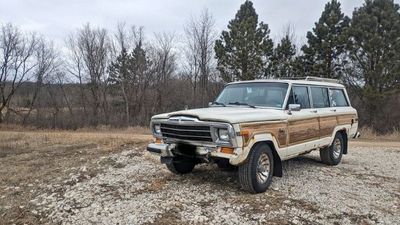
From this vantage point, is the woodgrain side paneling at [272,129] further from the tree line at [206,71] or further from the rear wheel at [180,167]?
the tree line at [206,71]

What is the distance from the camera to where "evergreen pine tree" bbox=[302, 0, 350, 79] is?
1308 inches

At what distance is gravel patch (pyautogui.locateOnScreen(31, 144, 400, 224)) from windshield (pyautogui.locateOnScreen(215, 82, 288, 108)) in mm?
1506

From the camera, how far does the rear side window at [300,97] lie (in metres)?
7.40

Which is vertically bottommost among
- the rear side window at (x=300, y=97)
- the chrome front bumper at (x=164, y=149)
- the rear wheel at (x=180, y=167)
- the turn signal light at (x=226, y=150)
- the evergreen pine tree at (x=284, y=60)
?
the rear wheel at (x=180, y=167)

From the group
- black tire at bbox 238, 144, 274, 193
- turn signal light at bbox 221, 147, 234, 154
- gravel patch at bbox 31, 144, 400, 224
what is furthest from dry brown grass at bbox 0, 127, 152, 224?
black tire at bbox 238, 144, 274, 193

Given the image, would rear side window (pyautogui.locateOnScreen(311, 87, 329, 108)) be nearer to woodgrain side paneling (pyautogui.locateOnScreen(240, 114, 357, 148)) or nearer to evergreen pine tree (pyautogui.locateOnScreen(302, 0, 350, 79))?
woodgrain side paneling (pyautogui.locateOnScreen(240, 114, 357, 148))

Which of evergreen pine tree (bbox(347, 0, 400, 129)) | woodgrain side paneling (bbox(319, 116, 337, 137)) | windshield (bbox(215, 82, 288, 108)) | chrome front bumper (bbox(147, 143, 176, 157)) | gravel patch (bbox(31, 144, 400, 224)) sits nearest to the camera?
gravel patch (bbox(31, 144, 400, 224))

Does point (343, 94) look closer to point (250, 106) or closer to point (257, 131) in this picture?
point (250, 106)

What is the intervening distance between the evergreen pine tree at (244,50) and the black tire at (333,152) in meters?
23.6

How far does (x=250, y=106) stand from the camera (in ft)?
23.8

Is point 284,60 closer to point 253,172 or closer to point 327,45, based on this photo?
point 327,45

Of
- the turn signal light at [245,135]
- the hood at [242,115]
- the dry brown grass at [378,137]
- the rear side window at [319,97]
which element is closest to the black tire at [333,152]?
the rear side window at [319,97]

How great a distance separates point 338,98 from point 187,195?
17.0 feet

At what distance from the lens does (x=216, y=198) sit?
6.22 metres
